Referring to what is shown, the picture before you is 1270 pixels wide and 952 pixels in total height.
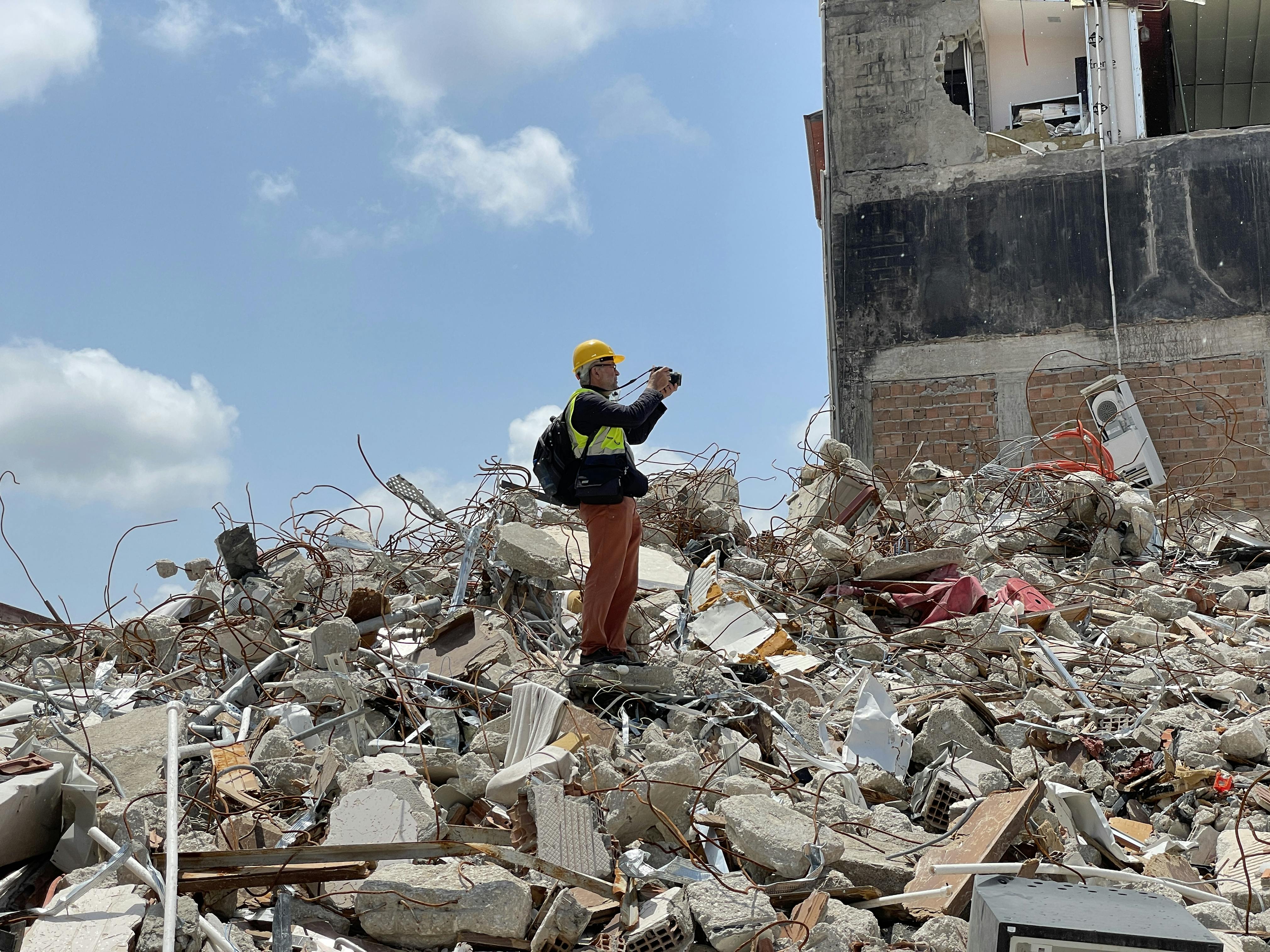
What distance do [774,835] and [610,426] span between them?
239cm

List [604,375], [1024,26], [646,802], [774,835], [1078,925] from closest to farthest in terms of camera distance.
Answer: [1078,925]
[774,835]
[646,802]
[604,375]
[1024,26]

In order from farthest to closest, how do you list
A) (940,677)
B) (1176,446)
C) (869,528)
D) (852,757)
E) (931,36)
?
(931,36)
(1176,446)
(869,528)
(940,677)
(852,757)

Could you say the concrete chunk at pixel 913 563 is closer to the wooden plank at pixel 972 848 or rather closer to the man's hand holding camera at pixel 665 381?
the man's hand holding camera at pixel 665 381

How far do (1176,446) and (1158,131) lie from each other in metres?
6.88

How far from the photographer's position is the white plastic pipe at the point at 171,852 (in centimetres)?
263

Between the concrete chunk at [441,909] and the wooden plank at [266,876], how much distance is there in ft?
0.47

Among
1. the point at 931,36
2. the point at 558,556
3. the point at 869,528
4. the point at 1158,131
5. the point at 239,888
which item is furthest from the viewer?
the point at 1158,131

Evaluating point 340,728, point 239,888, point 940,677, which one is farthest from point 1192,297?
point 239,888

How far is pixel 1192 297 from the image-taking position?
11.9 metres

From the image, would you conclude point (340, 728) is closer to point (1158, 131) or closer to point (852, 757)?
→ point (852, 757)

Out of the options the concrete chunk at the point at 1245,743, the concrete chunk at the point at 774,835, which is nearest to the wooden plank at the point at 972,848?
the concrete chunk at the point at 774,835

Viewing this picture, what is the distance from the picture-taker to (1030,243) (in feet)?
40.1

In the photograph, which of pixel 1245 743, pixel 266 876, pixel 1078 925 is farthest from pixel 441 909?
pixel 1245 743

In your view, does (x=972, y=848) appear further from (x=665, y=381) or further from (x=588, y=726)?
(x=665, y=381)
